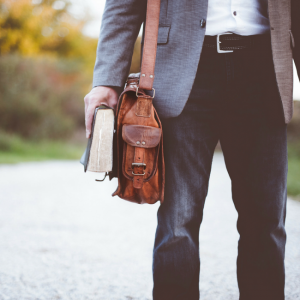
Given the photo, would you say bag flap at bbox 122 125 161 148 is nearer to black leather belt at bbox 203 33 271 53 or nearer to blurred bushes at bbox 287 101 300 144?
black leather belt at bbox 203 33 271 53

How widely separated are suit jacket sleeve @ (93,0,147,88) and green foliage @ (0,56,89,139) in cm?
1406

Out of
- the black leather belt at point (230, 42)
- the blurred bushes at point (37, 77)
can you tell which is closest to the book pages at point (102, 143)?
the black leather belt at point (230, 42)

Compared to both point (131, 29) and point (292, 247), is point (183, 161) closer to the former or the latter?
point (131, 29)

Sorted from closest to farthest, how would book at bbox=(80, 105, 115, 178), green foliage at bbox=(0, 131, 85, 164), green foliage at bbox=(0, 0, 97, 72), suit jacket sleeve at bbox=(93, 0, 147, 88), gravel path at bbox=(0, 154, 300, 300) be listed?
book at bbox=(80, 105, 115, 178) → suit jacket sleeve at bbox=(93, 0, 147, 88) → gravel path at bbox=(0, 154, 300, 300) → green foliage at bbox=(0, 131, 85, 164) → green foliage at bbox=(0, 0, 97, 72)

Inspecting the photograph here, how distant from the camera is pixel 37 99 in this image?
592 inches

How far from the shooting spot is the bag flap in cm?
135

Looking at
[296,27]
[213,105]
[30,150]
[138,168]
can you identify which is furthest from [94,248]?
[30,150]

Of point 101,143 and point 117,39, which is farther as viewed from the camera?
point 117,39

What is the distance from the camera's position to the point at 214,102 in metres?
1.40

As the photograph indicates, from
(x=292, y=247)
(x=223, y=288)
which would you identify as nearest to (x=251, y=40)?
(x=223, y=288)

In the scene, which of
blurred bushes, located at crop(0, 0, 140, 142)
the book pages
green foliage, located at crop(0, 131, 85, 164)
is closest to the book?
the book pages

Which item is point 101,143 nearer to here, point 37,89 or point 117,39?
point 117,39

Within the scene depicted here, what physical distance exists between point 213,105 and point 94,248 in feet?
6.18

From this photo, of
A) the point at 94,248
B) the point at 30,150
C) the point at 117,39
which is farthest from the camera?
the point at 30,150
